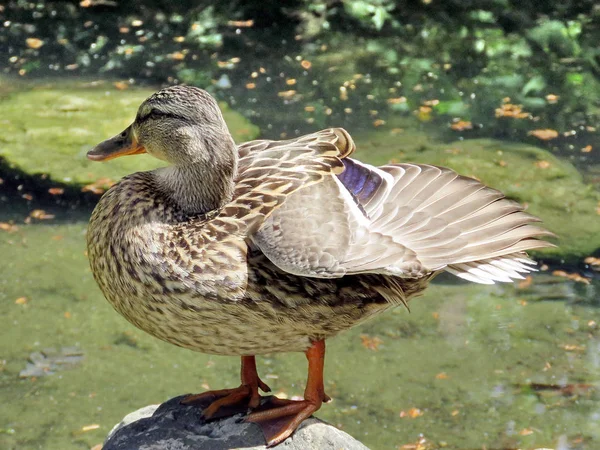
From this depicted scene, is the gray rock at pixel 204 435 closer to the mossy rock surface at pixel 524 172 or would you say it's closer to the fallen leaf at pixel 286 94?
the mossy rock surface at pixel 524 172

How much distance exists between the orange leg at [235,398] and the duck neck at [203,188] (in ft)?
→ 2.54

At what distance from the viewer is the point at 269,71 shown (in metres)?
9.78

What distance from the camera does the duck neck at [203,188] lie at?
386cm

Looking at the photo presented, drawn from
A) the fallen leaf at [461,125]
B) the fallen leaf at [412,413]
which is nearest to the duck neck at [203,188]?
the fallen leaf at [412,413]

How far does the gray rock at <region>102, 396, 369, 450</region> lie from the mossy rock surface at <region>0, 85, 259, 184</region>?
3789mm

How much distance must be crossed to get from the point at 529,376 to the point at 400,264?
255 cm

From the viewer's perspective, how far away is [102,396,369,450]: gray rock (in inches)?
154

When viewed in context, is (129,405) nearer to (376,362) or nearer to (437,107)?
Result: (376,362)

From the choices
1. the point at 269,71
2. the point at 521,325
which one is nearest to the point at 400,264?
the point at 521,325

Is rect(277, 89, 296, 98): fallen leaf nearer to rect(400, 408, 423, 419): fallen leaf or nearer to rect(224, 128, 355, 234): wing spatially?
rect(400, 408, 423, 419): fallen leaf

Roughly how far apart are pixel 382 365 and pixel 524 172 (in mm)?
2578

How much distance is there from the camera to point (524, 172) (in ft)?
24.9

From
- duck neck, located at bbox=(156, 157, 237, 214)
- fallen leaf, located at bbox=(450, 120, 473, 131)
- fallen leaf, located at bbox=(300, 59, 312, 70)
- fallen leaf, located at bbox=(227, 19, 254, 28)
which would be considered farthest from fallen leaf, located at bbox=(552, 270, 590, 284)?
fallen leaf, located at bbox=(227, 19, 254, 28)

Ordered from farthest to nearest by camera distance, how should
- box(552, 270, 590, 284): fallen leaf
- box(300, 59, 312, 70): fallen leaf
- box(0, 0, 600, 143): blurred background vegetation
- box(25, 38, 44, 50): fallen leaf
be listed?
1. box(25, 38, 44, 50): fallen leaf
2. box(300, 59, 312, 70): fallen leaf
3. box(0, 0, 600, 143): blurred background vegetation
4. box(552, 270, 590, 284): fallen leaf
